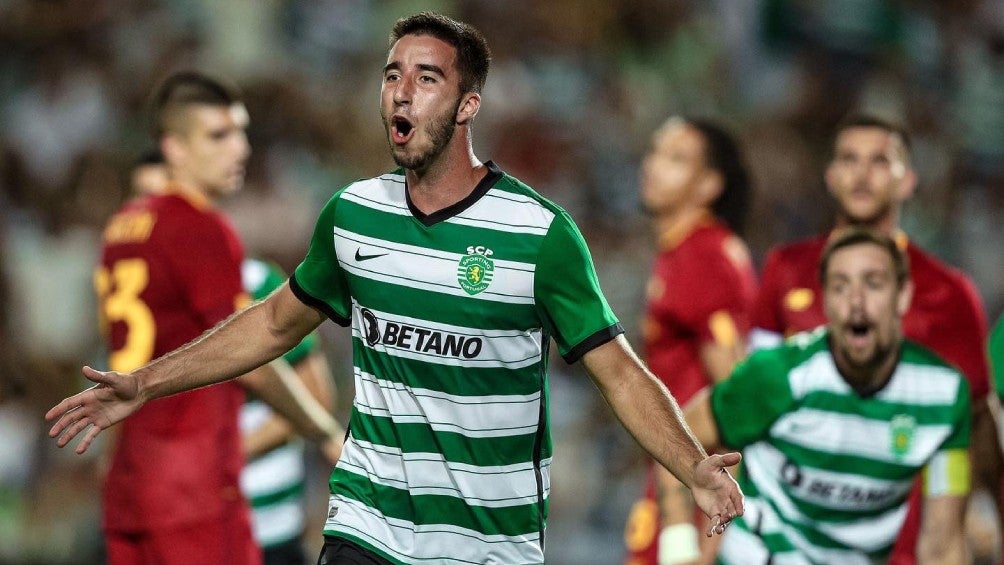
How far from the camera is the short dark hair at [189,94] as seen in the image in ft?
20.9

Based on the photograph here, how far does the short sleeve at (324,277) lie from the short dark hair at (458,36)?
449 millimetres

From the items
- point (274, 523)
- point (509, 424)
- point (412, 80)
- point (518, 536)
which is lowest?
point (274, 523)

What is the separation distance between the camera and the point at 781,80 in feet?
37.1

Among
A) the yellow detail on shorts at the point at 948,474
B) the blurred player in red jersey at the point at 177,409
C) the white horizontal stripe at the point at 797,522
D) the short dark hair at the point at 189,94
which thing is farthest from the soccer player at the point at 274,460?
the yellow detail on shorts at the point at 948,474

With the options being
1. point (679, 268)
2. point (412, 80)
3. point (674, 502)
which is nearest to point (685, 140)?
point (679, 268)

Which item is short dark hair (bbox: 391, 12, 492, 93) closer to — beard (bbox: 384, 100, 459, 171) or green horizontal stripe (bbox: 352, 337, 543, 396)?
beard (bbox: 384, 100, 459, 171)

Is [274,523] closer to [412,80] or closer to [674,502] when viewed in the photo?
[674,502]

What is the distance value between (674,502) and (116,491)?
1973 millimetres

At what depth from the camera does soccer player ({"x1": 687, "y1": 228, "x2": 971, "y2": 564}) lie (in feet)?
17.0

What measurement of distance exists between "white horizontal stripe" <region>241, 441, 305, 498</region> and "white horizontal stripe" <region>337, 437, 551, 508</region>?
2.78 meters

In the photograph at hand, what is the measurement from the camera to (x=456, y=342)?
154 inches

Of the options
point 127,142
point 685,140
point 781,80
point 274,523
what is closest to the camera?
point 274,523

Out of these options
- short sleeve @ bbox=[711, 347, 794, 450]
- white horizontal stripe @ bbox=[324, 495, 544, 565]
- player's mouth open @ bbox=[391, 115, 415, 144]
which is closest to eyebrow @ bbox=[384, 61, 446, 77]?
player's mouth open @ bbox=[391, 115, 415, 144]

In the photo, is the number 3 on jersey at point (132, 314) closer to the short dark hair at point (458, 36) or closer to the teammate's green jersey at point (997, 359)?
the short dark hair at point (458, 36)
